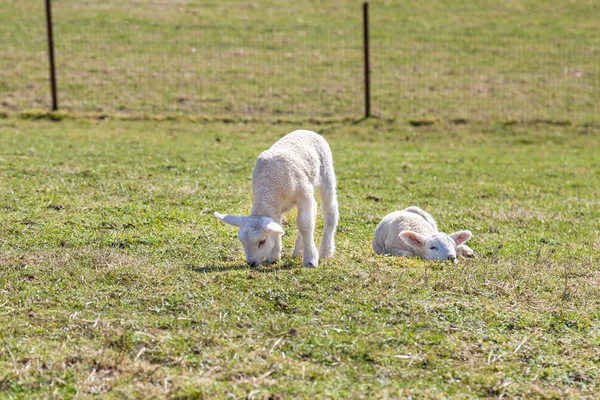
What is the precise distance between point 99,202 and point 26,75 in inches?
439

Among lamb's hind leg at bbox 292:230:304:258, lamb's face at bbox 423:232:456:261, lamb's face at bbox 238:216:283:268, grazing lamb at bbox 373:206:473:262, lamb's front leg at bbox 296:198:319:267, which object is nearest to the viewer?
lamb's face at bbox 238:216:283:268

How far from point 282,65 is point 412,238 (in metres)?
13.3

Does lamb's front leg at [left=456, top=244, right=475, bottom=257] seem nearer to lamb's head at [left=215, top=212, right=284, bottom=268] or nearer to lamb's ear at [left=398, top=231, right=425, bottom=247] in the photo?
lamb's ear at [left=398, top=231, right=425, bottom=247]

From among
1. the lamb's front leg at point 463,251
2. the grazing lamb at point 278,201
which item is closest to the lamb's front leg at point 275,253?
the grazing lamb at point 278,201

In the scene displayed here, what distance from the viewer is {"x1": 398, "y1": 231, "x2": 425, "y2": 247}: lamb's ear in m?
8.59

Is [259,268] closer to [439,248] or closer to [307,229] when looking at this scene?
[307,229]

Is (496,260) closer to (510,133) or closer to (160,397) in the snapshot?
(160,397)

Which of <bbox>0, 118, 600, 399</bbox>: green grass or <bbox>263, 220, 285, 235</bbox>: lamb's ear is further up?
<bbox>263, 220, 285, 235</bbox>: lamb's ear

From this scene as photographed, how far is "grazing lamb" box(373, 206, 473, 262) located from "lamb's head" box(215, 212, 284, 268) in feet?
5.82

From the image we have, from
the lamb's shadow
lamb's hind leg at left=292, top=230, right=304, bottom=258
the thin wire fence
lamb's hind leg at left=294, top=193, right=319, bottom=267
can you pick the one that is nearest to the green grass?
the lamb's shadow

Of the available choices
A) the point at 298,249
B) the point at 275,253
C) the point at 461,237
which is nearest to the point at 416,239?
the point at 461,237

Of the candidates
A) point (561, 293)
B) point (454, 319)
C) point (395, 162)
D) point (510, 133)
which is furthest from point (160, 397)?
point (510, 133)

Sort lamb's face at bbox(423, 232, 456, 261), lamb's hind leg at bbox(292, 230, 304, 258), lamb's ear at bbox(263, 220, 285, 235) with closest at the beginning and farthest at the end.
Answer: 1. lamb's ear at bbox(263, 220, 285, 235)
2. lamb's hind leg at bbox(292, 230, 304, 258)
3. lamb's face at bbox(423, 232, 456, 261)

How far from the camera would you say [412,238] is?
28.4 feet
